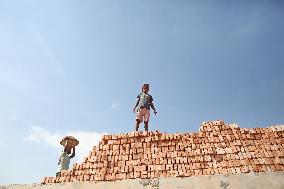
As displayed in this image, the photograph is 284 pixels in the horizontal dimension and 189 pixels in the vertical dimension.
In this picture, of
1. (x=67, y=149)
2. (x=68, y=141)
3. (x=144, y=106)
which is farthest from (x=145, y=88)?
(x=67, y=149)

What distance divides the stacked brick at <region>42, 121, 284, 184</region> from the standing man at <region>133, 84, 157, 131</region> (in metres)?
1.80

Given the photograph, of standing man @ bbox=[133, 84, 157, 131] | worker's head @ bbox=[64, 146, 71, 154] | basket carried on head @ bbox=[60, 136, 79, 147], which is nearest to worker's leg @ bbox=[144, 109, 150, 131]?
standing man @ bbox=[133, 84, 157, 131]

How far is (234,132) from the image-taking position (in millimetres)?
6691

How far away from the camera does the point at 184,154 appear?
6.41m

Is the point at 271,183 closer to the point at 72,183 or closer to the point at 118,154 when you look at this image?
the point at 118,154

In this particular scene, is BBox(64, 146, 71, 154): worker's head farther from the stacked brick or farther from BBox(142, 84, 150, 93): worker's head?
BBox(142, 84, 150, 93): worker's head

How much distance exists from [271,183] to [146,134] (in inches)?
108

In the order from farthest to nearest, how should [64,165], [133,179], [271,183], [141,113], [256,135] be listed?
[141,113] → [64,165] → [256,135] → [133,179] → [271,183]

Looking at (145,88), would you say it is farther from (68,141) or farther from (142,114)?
(68,141)

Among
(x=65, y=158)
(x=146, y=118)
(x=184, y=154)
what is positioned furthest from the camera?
(x=146, y=118)

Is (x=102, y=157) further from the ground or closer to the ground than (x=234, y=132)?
closer to the ground

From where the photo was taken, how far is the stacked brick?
612cm

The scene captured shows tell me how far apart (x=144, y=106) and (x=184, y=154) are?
2.78 meters

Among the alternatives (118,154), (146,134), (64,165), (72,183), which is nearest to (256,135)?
(146,134)
